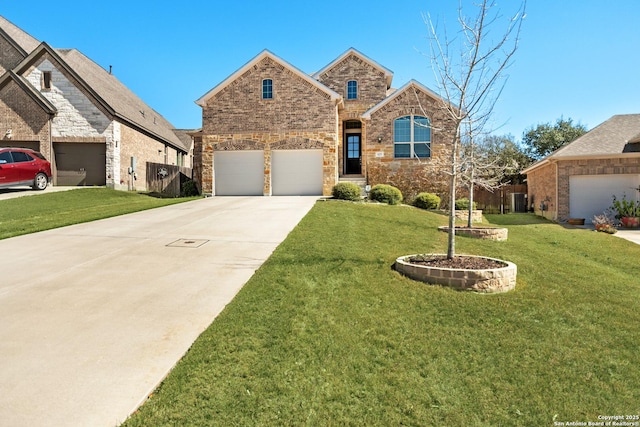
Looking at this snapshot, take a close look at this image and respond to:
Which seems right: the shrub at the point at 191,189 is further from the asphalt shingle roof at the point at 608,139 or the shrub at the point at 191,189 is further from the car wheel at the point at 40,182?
the asphalt shingle roof at the point at 608,139

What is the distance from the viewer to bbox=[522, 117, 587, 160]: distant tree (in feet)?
115

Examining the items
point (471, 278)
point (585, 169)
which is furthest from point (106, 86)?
point (585, 169)

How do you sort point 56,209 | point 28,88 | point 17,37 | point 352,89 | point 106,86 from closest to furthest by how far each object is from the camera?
1. point 56,209
2. point 28,88
3. point 352,89
4. point 106,86
5. point 17,37

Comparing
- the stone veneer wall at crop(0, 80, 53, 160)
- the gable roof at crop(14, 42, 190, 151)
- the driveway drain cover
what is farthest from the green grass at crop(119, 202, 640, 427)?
the stone veneer wall at crop(0, 80, 53, 160)

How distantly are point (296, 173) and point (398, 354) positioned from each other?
53.5ft

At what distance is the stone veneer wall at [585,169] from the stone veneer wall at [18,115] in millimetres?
26532

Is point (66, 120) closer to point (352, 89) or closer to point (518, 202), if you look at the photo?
point (352, 89)

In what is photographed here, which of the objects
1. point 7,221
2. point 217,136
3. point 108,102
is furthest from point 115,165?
point 7,221

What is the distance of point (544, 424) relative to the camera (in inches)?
118

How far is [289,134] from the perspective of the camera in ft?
63.4

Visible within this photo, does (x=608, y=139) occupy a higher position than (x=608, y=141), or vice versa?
(x=608, y=139)

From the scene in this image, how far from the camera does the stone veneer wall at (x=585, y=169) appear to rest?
16.7 meters

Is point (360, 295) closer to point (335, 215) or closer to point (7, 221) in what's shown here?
point (335, 215)

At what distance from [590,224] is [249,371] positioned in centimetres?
1847
